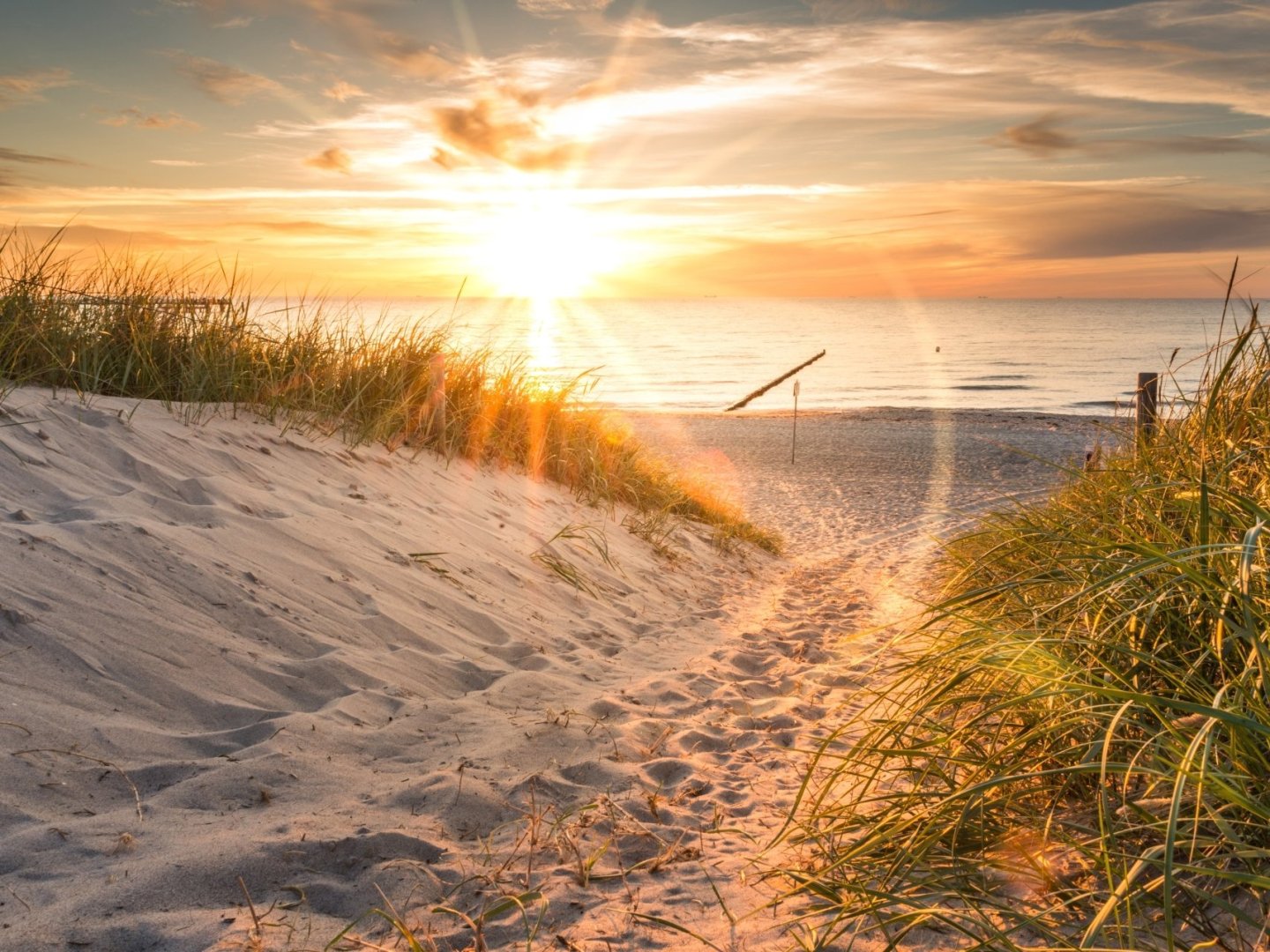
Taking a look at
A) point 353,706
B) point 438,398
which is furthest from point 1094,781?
point 438,398

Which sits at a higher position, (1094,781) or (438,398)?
(438,398)

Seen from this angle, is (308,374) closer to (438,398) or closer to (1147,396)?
Result: (438,398)

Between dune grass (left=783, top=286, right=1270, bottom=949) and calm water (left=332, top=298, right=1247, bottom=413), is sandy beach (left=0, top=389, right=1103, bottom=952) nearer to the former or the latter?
dune grass (left=783, top=286, right=1270, bottom=949)

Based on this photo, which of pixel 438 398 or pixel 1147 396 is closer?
pixel 1147 396

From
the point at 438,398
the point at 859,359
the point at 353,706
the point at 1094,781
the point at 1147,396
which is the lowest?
the point at 353,706

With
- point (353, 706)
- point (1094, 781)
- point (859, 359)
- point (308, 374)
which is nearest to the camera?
point (1094, 781)

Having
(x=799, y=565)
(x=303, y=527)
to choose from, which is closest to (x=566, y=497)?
(x=799, y=565)

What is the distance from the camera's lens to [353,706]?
3732 mm

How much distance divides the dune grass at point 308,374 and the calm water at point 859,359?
0.89 m

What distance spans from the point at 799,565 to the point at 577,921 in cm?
777

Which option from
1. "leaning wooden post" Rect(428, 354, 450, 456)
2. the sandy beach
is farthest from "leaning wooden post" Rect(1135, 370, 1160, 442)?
"leaning wooden post" Rect(428, 354, 450, 456)

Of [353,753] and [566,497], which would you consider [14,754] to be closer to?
[353,753]

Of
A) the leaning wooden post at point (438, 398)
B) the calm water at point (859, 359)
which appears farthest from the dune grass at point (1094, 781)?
the calm water at point (859, 359)

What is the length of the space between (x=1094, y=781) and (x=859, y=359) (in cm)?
5775
